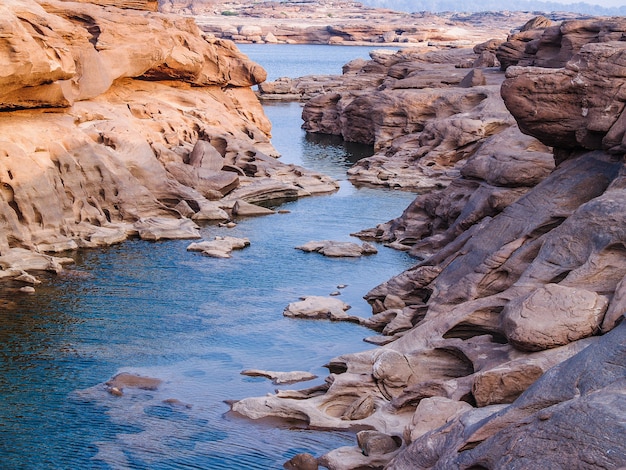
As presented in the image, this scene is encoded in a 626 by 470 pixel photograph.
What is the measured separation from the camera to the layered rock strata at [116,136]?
93.0 ft

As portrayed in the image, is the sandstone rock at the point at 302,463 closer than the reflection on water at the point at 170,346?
Yes

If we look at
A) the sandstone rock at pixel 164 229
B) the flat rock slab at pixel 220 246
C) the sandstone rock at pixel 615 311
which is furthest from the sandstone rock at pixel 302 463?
the sandstone rock at pixel 164 229

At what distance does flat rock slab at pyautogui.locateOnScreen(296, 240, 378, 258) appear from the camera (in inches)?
1160

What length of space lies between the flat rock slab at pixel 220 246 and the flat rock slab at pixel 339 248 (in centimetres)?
194

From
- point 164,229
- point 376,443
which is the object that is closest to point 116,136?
point 164,229

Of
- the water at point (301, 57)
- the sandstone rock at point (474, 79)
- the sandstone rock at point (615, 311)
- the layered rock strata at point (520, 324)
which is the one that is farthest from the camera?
the water at point (301, 57)

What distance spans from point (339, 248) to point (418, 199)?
13.0 feet

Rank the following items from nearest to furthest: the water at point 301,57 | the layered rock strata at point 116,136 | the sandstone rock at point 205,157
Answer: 1. the layered rock strata at point 116,136
2. the sandstone rock at point 205,157
3. the water at point 301,57

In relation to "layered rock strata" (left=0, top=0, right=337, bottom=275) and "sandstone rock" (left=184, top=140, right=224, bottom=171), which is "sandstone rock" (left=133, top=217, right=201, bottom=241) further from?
"sandstone rock" (left=184, top=140, right=224, bottom=171)

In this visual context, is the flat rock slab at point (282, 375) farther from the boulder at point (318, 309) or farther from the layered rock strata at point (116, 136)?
the layered rock strata at point (116, 136)

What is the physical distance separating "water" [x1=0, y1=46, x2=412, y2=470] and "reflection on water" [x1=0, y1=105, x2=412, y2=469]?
34 millimetres

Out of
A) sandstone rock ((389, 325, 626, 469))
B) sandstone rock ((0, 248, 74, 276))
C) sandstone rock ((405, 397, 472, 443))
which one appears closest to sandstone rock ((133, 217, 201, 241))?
sandstone rock ((0, 248, 74, 276))

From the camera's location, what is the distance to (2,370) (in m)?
18.8

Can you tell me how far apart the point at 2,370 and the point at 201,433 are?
Result: 5.54 meters
